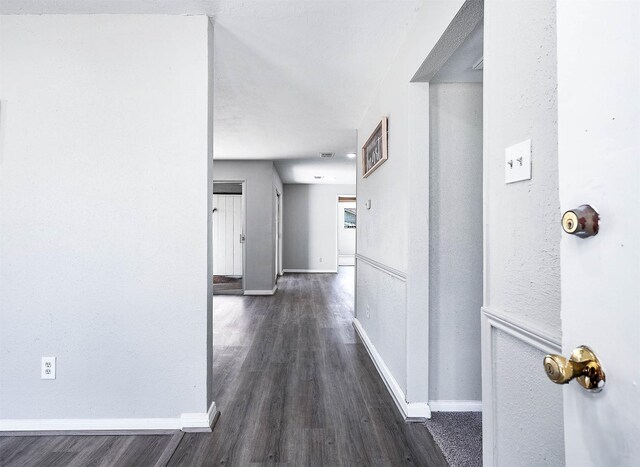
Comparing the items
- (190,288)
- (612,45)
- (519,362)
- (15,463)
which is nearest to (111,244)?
(190,288)

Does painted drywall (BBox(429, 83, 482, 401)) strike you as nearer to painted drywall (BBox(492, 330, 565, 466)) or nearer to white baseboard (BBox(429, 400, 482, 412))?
white baseboard (BBox(429, 400, 482, 412))

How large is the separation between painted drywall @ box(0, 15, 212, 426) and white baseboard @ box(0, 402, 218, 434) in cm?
3

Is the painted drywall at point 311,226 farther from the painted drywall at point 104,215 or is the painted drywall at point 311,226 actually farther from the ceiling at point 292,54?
the painted drywall at point 104,215

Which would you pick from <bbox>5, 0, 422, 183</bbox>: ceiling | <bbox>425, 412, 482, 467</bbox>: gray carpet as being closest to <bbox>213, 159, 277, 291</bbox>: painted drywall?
<bbox>5, 0, 422, 183</bbox>: ceiling

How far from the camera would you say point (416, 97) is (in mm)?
1779

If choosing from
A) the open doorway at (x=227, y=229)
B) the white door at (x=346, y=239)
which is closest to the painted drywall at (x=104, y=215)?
the open doorway at (x=227, y=229)

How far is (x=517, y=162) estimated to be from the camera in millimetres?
883

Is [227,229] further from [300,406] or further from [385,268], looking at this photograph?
[300,406]

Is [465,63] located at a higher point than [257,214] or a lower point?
higher

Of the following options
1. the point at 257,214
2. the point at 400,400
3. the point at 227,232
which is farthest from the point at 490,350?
the point at 227,232

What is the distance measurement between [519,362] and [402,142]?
4.40ft

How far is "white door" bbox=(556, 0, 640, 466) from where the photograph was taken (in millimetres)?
409

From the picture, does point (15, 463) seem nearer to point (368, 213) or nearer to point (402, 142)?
point (402, 142)

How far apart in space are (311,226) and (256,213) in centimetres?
284
